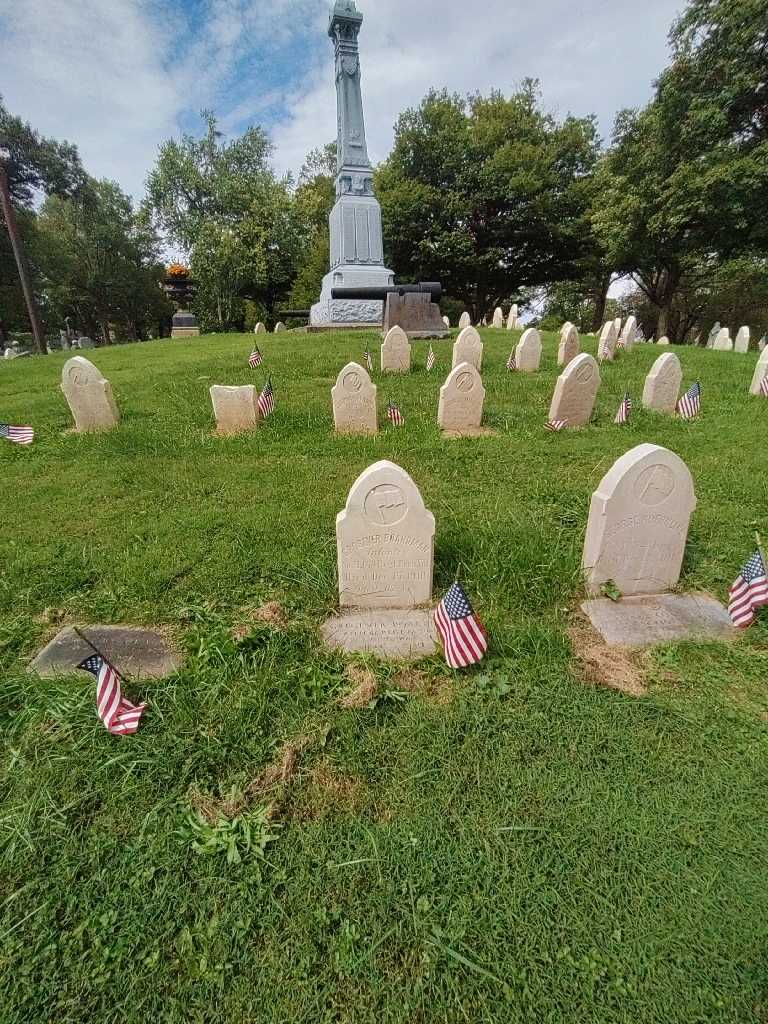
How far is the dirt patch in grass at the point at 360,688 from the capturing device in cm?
236

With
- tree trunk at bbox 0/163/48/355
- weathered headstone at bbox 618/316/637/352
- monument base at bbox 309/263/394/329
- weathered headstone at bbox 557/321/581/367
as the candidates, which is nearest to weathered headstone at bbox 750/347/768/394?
weathered headstone at bbox 557/321/581/367

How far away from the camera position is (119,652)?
271 centimetres

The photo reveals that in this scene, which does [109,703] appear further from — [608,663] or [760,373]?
[760,373]

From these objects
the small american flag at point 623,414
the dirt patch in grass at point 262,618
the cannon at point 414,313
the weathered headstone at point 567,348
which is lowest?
the dirt patch in grass at point 262,618

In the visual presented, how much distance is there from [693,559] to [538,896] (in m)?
2.69

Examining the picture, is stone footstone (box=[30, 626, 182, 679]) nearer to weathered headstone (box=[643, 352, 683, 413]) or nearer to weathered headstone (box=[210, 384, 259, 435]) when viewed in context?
weathered headstone (box=[210, 384, 259, 435])

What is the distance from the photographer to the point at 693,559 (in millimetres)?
3426

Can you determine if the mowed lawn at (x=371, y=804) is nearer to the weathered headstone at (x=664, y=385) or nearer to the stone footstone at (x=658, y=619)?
the stone footstone at (x=658, y=619)

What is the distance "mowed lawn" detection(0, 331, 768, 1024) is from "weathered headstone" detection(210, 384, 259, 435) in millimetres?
2773

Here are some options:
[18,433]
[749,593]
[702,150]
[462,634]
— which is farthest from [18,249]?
[702,150]

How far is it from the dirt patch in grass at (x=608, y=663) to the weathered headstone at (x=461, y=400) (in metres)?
3.95

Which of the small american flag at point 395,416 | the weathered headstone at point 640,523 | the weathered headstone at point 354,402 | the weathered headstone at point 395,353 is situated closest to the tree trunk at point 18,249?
the weathered headstone at point 395,353

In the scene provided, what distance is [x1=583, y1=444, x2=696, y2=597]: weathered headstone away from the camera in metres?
2.92

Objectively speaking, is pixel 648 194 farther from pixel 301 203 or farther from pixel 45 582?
pixel 45 582
